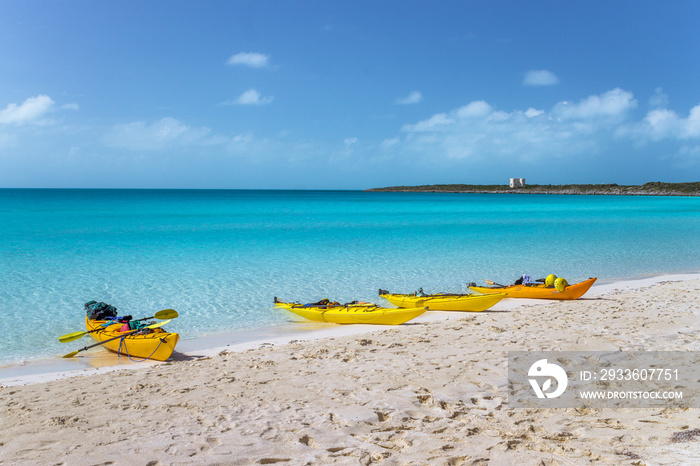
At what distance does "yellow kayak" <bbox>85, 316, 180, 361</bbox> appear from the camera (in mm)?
7949

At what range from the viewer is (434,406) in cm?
508

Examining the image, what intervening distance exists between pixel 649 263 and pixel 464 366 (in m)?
16.2

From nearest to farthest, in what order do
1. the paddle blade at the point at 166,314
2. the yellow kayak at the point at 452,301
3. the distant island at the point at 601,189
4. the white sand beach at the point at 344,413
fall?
1. the white sand beach at the point at 344,413
2. the paddle blade at the point at 166,314
3. the yellow kayak at the point at 452,301
4. the distant island at the point at 601,189

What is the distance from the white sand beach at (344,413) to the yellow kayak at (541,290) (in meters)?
3.76

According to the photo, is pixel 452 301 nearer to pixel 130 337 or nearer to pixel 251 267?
pixel 130 337

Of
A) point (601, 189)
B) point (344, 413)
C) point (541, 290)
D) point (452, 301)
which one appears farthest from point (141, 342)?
point (601, 189)

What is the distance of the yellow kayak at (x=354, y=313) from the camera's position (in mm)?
10078

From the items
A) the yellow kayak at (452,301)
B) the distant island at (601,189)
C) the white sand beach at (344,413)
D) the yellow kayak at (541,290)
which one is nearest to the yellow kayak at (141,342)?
the white sand beach at (344,413)

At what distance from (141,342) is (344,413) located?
477 cm

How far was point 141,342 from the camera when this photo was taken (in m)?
8.19

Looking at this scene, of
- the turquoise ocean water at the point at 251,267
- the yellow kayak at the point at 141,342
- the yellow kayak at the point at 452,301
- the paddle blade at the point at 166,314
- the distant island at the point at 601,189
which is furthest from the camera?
the distant island at the point at 601,189

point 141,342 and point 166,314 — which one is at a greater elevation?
point 166,314

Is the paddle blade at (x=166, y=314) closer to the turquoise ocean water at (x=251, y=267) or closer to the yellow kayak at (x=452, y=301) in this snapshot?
the turquoise ocean water at (x=251, y=267)

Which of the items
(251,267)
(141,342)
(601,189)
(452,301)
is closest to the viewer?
(141,342)
